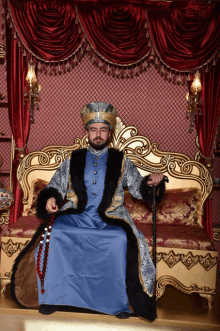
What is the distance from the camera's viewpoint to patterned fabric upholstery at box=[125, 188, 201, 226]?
3.79 meters

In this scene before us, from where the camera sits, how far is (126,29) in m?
3.69

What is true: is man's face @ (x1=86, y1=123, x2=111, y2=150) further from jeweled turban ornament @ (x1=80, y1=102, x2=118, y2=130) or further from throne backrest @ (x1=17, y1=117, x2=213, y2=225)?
throne backrest @ (x1=17, y1=117, x2=213, y2=225)

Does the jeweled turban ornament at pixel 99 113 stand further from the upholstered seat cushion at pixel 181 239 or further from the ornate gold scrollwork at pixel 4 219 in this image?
the ornate gold scrollwork at pixel 4 219

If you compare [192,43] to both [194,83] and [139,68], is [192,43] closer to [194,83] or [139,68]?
[194,83]

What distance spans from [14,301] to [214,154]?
2.78 meters

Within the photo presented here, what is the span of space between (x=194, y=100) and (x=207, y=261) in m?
1.80

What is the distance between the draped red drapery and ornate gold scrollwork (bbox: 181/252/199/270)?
6.27 ft

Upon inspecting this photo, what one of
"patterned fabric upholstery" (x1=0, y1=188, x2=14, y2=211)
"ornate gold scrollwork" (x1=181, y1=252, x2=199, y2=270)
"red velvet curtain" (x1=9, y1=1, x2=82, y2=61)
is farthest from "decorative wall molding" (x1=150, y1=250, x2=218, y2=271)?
"red velvet curtain" (x1=9, y1=1, x2=82, y2=61)

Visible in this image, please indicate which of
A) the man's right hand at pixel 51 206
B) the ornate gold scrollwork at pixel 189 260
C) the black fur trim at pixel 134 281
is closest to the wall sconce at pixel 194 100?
the ornate gold scrollwork at pixel 189 260

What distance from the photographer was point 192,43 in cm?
366

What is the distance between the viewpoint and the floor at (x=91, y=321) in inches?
102

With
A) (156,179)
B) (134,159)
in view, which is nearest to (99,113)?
(156,179)

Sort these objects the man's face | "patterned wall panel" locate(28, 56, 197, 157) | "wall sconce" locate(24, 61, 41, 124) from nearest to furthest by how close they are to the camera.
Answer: the man's face → "wall sconce" locate(24, 61, 41, 124) → "patterned wall panel" locate(28, 56, 197, 157)

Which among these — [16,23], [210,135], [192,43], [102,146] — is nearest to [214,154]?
[210,135]
